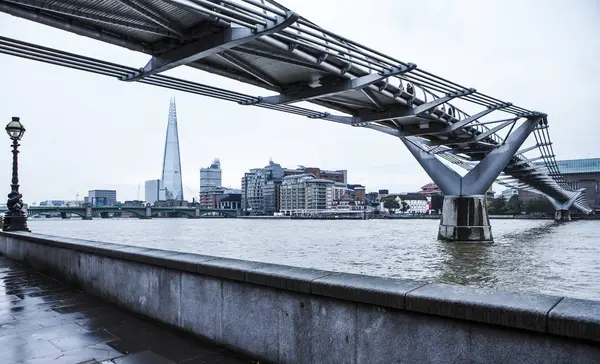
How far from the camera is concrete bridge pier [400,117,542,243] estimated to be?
32562 millimetres

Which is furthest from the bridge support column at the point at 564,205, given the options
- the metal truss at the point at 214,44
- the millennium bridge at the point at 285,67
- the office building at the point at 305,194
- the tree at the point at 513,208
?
the office building at the point at 305,194

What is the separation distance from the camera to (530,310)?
2.71 metres

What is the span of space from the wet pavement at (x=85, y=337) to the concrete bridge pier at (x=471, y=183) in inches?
1139

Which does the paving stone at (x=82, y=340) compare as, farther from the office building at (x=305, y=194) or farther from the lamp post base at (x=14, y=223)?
the office building at (x=305, y=194)

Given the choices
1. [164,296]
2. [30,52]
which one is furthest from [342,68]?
[164,296]

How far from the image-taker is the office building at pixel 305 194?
184m

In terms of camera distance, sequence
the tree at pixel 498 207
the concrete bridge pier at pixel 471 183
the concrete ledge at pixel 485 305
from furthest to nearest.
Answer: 1. the tree at pixel 498 207
2. the concrete bridge pier at pixel 471 183
3. the concrete ledge at pixel 485 305

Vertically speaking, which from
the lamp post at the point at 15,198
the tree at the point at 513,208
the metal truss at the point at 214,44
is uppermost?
the metal truss at the point at 214,44

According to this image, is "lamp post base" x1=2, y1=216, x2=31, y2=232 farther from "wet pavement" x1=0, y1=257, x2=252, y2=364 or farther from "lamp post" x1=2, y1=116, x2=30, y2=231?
"wet pavement" x1=0, y1=257, x2=252, y2=364

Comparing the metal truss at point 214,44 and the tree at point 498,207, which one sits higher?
the metal truss at point 214,44

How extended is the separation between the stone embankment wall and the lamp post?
9.61 meters

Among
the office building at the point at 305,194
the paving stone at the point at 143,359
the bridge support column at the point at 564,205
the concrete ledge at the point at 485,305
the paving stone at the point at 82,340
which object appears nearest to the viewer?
the concrete ledge at the point at 485,305

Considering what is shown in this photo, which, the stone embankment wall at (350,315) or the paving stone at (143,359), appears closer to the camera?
the stone embankment wall at (350,315)

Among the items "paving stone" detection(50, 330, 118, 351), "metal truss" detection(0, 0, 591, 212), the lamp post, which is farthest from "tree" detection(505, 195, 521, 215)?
"paving stone" detection(50, 330, 118, 351)
